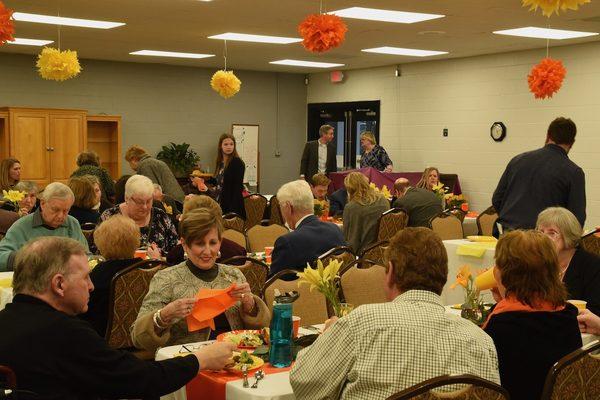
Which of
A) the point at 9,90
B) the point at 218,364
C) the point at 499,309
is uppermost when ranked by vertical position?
the point at 9,90

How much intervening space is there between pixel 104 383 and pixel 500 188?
15.8 ft

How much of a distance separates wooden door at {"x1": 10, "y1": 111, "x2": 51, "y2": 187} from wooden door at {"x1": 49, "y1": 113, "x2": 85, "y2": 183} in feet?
0.36

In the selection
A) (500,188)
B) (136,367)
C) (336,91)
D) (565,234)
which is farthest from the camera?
(336,91)

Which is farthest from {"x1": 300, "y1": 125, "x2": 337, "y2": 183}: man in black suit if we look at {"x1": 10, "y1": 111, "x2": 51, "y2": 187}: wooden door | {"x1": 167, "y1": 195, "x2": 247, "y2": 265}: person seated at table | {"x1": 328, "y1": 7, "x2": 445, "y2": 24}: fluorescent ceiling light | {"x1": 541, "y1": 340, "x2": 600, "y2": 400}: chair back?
{"x1": 541, "y1": 340, "x2": 600, "y2": 400}: chair back

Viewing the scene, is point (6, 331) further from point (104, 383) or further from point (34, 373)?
point (104, 383)

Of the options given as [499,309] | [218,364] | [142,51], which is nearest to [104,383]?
[218,364]

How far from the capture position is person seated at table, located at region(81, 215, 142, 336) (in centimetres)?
436

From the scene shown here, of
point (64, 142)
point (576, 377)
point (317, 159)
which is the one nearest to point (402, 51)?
point (317, 159)

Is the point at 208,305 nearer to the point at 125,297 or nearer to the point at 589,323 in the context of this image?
the point at 125,297

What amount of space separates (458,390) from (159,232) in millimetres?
3958

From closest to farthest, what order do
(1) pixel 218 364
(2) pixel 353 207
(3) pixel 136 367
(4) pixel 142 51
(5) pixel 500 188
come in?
(3) pixel 136 367 → (1) pixel 218 364 → (5) pixel 500 188 → (2) pixel 353 207 → (4) pixel 142 51

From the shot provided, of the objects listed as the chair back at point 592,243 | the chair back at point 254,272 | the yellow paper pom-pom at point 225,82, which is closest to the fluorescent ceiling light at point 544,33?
the yellow paper pom-pom at point 225,82

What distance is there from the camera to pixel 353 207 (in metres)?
7.63

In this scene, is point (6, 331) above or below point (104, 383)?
above
